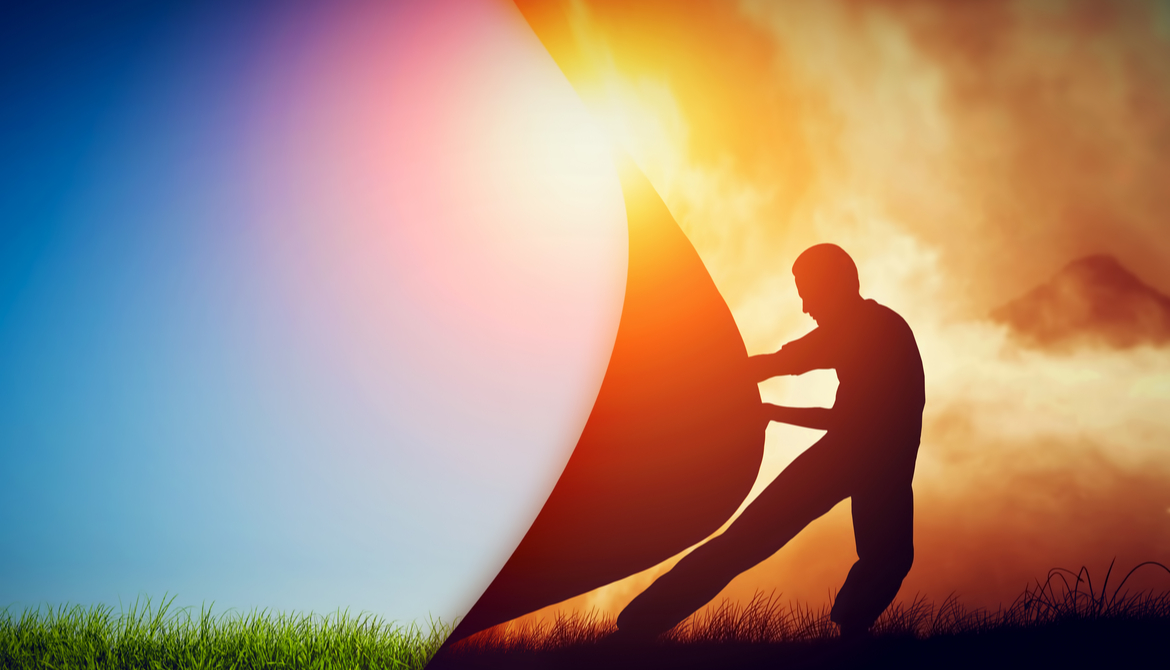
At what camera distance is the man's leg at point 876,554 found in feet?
8.33

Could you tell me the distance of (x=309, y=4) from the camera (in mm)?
4418

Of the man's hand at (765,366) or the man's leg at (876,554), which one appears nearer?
the man's leg at (876,554)

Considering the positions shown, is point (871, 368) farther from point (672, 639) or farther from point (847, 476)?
point (672, 639)

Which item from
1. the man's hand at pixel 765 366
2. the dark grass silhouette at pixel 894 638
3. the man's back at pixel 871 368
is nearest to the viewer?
the dark grass silhouette at pixel 894 638

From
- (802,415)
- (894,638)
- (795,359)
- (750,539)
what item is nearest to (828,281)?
(795,359)

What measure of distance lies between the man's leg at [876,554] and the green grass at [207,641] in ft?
6.03

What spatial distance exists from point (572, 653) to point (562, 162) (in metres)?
2.56

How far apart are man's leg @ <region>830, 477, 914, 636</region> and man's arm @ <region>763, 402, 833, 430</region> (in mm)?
314

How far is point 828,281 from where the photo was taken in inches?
105

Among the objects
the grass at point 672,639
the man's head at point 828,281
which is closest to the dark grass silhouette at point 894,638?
the grass at point 672,639

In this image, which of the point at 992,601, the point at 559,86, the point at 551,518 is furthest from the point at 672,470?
the point at 559,86

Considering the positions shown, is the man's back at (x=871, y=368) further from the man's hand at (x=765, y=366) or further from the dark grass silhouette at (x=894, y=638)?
the dark grass silhouette at (x=894, y=638)

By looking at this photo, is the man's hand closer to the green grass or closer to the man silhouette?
the man silhouette

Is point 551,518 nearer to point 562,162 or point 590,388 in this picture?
point 590,388
